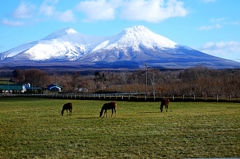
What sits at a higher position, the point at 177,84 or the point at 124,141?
the point at 177,84

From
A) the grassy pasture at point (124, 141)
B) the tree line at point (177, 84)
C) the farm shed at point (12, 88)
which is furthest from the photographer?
the farm shed at point (12, 88)

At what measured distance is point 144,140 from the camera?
15.5 metres

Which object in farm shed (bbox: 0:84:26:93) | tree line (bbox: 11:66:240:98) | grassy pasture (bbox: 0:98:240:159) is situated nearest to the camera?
grassy pasture (bbox: 0:98:240:159)

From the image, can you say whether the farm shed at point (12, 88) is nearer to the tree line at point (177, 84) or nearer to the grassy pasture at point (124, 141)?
the tree line at point (177, 84)

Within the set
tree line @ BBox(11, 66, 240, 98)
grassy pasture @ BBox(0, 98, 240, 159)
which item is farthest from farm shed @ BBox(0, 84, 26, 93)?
grassy pasture @ BBox(0, 98, 240, 159)

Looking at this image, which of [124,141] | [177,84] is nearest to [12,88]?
[177,84]

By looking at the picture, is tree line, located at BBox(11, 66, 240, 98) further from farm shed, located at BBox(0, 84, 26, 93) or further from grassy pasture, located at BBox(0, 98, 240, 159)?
grassy pasture, located at BBox(0, 98, 240, 159)

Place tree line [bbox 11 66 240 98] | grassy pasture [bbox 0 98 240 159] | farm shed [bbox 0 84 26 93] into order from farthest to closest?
farm shed [bbox 0 84 26 93] < tree line [bbox 11 66 240 98] < grassy pasture [bbox 0 98 240 159]

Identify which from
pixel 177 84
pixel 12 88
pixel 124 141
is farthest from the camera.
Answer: pixel 12 88

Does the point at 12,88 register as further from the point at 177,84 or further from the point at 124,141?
the point at 124,141

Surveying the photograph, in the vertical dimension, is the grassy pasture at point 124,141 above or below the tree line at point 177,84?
A: below

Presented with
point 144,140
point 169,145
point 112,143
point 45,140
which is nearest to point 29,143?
point 45,140

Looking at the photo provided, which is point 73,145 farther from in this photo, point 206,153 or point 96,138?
point 206,153

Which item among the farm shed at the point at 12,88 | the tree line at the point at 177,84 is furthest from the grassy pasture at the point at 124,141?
the farm shed at the point at 12,88
